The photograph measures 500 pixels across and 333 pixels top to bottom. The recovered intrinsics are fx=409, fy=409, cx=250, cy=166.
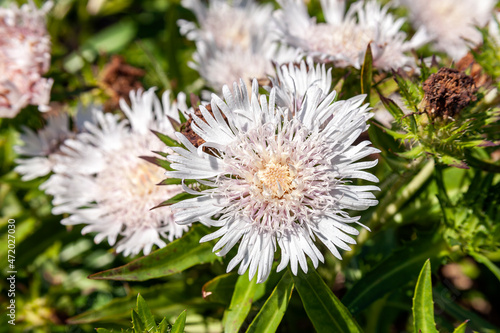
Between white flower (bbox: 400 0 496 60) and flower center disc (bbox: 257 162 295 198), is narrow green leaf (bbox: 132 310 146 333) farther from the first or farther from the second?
white flower (bbox: 400 0 496 60)

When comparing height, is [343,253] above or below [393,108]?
below

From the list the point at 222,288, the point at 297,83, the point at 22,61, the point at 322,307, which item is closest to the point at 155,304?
the point at 222,288

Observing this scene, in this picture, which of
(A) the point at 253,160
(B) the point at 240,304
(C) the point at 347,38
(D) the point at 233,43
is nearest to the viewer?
(A) the point at 253,160

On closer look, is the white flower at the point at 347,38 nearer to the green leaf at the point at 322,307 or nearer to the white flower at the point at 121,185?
the white flower at the point at 121,185

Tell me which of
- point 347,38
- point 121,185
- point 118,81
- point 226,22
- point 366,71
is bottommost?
point 366,71

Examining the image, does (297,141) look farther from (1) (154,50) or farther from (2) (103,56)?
(1) (154,50)

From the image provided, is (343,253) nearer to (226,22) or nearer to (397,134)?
(397,134)

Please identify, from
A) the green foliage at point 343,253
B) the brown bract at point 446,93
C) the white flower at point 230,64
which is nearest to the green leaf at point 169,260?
the green foliage at point 343,253
